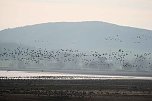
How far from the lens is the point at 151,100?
59.9 meters

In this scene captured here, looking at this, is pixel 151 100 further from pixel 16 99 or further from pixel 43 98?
pixel 16 99

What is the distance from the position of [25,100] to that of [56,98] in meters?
5.58

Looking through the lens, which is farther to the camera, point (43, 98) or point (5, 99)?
point (43, 98)

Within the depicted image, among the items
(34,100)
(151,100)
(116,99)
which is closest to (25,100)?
(34,100)

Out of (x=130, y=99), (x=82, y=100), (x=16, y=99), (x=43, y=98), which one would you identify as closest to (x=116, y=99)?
(x=130, y=99)

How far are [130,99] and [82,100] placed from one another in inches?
311

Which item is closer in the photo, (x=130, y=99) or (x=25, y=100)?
(x=25, y=100)

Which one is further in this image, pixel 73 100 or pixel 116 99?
pixel 116 99

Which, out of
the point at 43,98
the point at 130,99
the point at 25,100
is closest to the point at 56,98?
the point at 43,98

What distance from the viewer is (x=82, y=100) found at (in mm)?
58125

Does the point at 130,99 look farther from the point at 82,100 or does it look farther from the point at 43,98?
the point at 43,98

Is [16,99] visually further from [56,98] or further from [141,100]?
[141,100]

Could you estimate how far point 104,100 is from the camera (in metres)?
59.7

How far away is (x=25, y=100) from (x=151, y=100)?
712 inches
